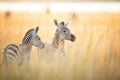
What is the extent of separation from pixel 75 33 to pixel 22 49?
0.58 metres

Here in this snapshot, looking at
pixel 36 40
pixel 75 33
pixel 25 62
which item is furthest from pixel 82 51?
pixel 25 62

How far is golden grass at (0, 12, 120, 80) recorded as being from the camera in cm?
268

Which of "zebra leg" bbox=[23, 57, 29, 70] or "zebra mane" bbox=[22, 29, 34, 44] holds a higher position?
"zebra mane" bbox=[22, 29, 34, 44]

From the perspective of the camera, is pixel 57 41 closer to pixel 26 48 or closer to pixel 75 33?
pixel 75 33

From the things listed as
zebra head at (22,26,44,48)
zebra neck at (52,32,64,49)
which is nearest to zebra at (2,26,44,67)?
zebra head at (22,26,44,48)

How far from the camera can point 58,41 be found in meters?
2.73

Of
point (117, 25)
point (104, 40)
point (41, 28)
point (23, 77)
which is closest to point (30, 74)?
point (23, 77)

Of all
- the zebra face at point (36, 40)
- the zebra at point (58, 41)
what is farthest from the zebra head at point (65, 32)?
the zebra face at point (36, 40)

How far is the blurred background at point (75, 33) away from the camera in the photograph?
2.69 meters

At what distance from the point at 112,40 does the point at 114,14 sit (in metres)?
0.27

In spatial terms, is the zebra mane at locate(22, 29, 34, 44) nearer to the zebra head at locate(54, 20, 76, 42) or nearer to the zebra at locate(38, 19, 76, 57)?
the zebra at locate(38, 19, 76, 57)

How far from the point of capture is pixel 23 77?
2.73 m

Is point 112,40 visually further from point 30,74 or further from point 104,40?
point 30,74

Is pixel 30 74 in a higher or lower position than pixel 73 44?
lower
